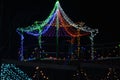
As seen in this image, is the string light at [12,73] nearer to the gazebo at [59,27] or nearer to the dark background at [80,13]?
the gazebo at [59,27]

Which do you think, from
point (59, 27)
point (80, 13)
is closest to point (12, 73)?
point (59, 27)

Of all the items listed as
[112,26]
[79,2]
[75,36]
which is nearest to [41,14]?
[79,2]

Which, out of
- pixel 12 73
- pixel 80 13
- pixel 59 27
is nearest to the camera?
pixel 12 73

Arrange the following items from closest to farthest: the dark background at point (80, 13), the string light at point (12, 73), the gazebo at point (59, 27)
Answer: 1. the string light at point (12, 73)
2. the gazebo at point (59, 27)
3. the dark background at point (80, 13)

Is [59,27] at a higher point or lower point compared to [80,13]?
lower

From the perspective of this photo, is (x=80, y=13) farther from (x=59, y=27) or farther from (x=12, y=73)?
(x=12, y=73)

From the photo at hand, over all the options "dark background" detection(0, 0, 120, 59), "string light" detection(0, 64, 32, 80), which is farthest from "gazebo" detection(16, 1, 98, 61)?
"dark background" detection(0, 0, 120, 59)

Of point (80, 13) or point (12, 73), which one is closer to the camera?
point (12, 73)

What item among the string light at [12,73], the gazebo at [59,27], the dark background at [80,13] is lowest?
the string light at [12,73]

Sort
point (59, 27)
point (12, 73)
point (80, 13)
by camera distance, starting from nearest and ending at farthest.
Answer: point (12, 73)
point (59, 27)
point (80, 13)

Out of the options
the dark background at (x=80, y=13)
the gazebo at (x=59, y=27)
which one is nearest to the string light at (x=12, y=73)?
the gazebo at (x=59, y=27)

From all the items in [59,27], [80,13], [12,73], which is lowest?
[12,73]

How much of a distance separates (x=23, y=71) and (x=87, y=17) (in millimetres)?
9796

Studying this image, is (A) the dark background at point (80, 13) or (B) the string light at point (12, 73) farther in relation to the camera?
(A) the dark background at point (80, 13)
